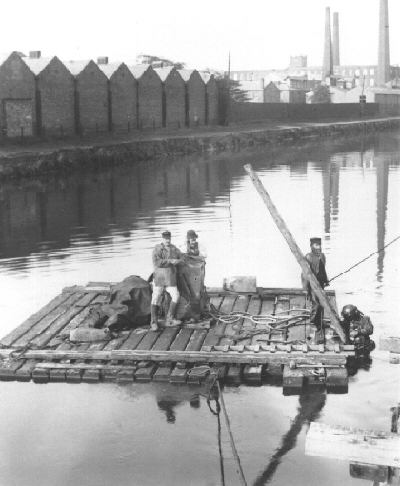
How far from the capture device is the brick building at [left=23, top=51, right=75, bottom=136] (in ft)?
160

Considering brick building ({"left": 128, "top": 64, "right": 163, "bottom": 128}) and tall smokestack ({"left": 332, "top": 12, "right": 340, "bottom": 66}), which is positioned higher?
tall smokestack ({"left": 332, "top": 12, "right": 340, "bottom": 66})

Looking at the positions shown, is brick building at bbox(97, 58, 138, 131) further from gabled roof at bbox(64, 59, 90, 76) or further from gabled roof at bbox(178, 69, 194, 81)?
gabled roof at bbox(178, 69, 194, 81)

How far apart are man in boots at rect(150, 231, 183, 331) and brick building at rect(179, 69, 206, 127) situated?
179 feet

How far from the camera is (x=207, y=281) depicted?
54.4 feet

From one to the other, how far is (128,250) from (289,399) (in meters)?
11.1

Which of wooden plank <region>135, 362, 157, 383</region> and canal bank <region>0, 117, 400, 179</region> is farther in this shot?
canal bank <region>0, 117, 400, 179</region>

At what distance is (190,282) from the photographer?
38.9 ft

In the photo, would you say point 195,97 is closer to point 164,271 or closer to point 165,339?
point 164,271

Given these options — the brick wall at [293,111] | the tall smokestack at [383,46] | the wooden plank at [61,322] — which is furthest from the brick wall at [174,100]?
the wooden plank at [61,322]

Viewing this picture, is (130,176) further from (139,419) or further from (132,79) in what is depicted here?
(139,419)

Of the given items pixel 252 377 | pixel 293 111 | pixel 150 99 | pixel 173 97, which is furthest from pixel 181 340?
pixel 293 111

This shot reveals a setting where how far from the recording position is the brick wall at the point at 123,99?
5559cm

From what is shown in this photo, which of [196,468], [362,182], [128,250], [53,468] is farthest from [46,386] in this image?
[362,182]

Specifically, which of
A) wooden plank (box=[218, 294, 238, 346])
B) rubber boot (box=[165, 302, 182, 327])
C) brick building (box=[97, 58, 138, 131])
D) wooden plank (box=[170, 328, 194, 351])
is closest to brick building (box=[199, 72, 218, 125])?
brick building (box=[97, 58, 138, 131])
